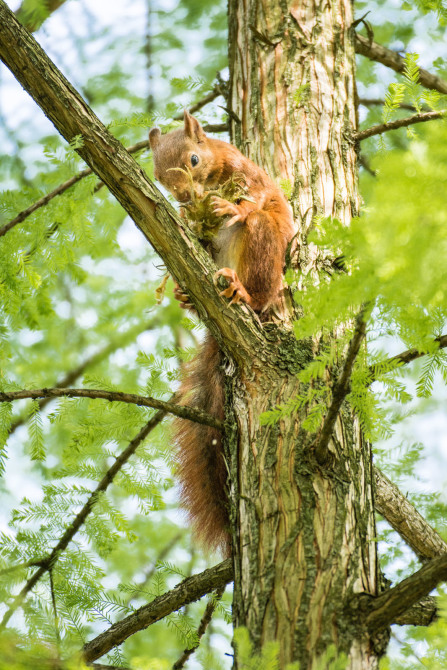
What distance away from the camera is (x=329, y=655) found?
1638 mm

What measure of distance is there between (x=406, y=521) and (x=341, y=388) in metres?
1.16

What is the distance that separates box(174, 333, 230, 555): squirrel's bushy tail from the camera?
262 centimetres

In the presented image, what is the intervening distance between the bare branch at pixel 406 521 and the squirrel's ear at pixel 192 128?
173 cm

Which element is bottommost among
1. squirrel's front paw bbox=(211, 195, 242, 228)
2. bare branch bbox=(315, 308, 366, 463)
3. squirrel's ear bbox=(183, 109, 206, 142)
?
bare branch bbox=(315, 308, 366, 463)

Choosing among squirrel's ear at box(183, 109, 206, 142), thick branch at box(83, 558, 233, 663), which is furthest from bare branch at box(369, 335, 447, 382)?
squirrel's ear at box(183, 109, 206, 142)

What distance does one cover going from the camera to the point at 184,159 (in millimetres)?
3254

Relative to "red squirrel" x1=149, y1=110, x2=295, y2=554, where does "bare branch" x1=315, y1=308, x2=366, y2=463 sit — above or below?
below

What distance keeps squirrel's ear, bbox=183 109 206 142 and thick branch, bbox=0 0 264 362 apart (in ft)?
4.11

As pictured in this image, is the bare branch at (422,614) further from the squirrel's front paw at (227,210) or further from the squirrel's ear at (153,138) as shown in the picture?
the squirrel's ear at (153,138)

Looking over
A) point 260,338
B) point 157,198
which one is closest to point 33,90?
point 157,198

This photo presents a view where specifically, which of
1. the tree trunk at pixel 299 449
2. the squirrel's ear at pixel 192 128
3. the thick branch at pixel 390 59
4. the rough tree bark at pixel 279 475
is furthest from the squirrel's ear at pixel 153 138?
the thick branch at pixel 390 59

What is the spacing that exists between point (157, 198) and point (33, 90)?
19.0 inches

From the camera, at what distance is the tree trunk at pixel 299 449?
1.87 metres

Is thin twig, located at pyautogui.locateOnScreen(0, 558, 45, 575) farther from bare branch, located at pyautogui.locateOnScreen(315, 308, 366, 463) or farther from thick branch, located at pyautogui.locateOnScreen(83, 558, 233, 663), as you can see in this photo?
bare branch, located at pyautogui.locateOnScreen(315, 308, 366, 463)
